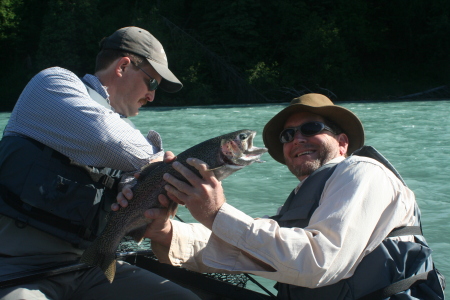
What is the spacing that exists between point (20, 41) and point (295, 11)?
19.3 m

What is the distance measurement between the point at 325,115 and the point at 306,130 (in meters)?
0.20

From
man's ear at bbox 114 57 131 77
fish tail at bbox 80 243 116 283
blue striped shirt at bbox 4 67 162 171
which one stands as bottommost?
fish tail at bbox 80 243 116 283

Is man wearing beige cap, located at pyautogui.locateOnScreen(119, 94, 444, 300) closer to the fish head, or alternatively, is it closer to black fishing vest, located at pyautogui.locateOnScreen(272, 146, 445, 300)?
black fishing vest, located at pyautogui.locateOnScreen(272, 146, 445, 300)

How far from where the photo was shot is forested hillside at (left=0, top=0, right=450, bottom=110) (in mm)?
31250

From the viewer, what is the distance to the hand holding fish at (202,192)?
2016 mm

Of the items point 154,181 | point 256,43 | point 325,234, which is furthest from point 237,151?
point 256,43

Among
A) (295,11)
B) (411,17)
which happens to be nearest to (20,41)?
(295,11)

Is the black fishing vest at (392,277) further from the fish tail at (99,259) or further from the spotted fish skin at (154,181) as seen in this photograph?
the fish tail at (99,259)

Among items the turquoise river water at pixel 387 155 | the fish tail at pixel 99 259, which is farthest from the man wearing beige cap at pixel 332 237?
the turquoise river water at pixel 387 155

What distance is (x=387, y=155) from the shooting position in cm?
1073

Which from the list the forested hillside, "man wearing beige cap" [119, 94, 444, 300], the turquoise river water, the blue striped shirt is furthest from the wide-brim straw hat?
the forested hillside

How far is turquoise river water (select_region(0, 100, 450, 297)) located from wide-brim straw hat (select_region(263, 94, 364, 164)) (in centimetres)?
188

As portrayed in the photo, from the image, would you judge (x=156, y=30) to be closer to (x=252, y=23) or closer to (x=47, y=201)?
(x=252, y=23)

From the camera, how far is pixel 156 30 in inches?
1313
